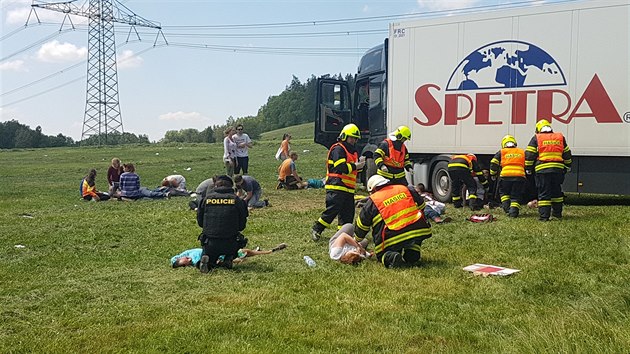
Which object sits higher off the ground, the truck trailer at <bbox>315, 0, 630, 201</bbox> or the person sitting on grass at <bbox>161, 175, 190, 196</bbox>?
the truck trailer at <bbox>315, 0, 630, 201</bbox>

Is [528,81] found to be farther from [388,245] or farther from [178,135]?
[178,135]

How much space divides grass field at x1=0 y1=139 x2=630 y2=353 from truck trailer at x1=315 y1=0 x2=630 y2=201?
5.17 feet

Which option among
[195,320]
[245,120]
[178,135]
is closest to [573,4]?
[195,320]

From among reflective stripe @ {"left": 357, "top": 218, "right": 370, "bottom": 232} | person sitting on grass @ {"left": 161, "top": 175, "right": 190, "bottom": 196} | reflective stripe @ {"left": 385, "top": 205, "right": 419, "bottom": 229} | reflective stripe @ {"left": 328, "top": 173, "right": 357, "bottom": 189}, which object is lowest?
person sitting on grass @ {"left": 161, "top": 175, "right": 190, "bottom": 196}

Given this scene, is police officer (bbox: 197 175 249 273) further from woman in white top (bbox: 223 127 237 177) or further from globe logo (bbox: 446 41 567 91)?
woman in white top (bbox: 223 127 237 177)

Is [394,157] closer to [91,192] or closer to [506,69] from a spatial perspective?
[506,69]

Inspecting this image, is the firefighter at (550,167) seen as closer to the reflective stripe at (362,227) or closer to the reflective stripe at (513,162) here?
the reflective stripe at (513,162)

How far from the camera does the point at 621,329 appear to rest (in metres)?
4.83

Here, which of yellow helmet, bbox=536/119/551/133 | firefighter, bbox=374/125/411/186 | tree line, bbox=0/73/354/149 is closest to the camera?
yellow helmet, bbox=536/119/551/133

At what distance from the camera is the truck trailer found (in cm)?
1198

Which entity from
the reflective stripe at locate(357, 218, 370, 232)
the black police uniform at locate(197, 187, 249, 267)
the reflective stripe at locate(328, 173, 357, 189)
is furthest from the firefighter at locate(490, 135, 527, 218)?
the black police uniform at locate(197, 187, 249, 267)

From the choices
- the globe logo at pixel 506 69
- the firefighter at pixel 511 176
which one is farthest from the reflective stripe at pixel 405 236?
the globe logo at pixel 506 69

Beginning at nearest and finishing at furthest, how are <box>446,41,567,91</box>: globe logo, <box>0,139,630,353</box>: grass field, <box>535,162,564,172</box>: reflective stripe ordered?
<box>0,139,630,353</box>: grass field → <box>535,162,564,172</box>: reflective stripe → <box>446,41,567,91</box>: globe logo

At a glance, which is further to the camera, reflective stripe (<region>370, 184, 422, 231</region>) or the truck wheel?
the truck wheel
